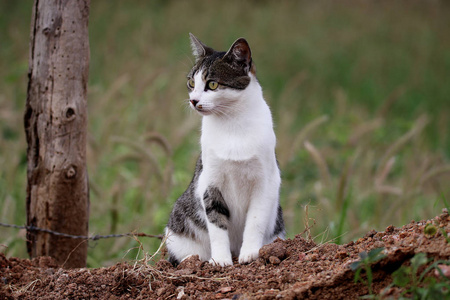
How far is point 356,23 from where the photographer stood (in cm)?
1498

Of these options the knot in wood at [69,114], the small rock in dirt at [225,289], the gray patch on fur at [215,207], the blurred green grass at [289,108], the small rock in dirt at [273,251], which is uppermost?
the blurred green grass at [289,108]

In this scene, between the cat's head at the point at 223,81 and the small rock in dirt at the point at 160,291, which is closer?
the small rock in dirt at the point at 160,291

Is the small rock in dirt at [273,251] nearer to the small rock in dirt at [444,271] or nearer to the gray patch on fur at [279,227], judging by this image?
the gray patch on fur at [279,227]

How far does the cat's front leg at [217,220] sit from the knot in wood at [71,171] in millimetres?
1052

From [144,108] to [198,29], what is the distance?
5.07 metres

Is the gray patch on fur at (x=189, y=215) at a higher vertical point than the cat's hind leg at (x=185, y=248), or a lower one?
higher

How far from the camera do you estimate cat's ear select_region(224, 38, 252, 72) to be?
11.2 feet

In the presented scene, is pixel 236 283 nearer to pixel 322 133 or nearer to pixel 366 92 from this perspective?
pixel 322 133

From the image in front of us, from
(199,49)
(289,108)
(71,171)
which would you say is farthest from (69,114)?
(289,108)

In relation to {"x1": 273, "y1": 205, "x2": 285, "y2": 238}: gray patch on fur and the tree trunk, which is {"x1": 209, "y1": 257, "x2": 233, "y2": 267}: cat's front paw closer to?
{"x1": 273, "y1": 205, "x2": 285, "y2": 238}: gray patch on fur

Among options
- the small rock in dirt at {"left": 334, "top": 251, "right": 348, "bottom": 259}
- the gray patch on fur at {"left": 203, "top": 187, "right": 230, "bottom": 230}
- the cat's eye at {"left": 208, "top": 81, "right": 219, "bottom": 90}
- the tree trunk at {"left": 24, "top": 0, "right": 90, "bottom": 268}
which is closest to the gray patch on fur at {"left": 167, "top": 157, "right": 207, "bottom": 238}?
the gray patch on fur at {"left": 203, "top": 187, "right": 230, "bottom": 230}

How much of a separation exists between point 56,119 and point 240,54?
1412 mm

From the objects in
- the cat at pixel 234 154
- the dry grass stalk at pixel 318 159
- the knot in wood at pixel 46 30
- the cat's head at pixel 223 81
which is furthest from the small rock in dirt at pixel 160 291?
the dry grass stalk at pixel 318 159

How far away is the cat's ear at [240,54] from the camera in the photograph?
340 centimetres
